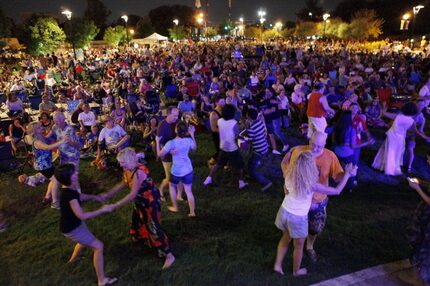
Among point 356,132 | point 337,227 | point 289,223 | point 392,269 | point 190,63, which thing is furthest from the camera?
point 190,63

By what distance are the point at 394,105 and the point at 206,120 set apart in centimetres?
623

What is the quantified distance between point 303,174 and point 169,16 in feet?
311

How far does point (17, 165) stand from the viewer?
7.98 metres

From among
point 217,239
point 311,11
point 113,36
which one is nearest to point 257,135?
point 217,239

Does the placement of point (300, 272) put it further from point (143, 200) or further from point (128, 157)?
point (128, 157)

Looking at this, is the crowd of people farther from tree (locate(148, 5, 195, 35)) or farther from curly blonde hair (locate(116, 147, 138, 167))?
tree (locate(148, 5, 195, 35))

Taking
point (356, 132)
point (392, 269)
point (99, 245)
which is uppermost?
point (356, 132)

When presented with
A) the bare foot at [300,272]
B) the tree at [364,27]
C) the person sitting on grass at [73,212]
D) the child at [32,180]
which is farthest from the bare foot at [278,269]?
the tree at [364,27]

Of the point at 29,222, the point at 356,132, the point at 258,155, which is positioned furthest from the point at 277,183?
the point at 29,222

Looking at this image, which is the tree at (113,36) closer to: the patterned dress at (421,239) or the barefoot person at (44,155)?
the barefoot person at (44,155)

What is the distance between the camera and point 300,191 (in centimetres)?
349

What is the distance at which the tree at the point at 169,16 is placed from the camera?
87875 millimetres

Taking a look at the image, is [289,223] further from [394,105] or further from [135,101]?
[394,105]

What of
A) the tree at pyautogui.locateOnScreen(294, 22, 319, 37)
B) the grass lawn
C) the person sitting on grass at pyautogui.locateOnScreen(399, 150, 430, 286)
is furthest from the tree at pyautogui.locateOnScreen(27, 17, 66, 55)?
the tree at pyautogui.locateOnScreen(294, 22, 319, 37)
